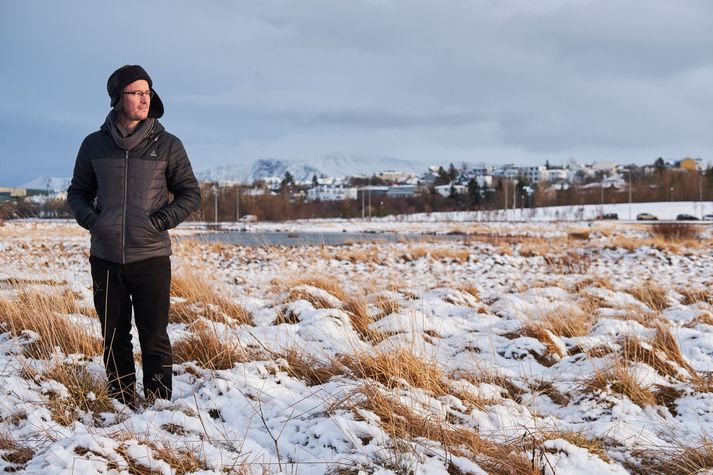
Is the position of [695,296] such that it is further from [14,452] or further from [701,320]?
[14,452]

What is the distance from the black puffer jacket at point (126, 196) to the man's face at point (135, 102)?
11cm

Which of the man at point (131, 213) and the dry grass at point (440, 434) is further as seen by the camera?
the man at point (131, 213)

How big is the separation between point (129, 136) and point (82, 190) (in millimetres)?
472

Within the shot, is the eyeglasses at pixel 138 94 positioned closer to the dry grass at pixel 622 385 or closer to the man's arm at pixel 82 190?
the man's arm at pixel 82 190

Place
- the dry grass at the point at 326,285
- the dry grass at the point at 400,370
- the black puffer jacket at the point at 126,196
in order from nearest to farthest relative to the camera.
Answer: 1. the black puffer jacket at the point at 126,196
2. the dry grass at the point at 400,370
3. the dry grass at the point at 326,285

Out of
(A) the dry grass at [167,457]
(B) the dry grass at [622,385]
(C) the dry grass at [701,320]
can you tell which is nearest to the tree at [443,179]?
(C) the dry grass at [701,320]

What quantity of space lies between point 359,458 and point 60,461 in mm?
1286

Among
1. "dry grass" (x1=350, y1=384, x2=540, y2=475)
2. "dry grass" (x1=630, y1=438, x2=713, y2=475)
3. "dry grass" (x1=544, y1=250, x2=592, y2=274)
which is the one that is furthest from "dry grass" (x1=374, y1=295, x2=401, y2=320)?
"dry grass" (x1=544, y1=250, x2=592, y2=274)

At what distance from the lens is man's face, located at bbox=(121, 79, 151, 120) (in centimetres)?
293

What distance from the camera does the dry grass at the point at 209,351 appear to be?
378cm

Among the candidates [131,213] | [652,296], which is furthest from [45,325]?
[652,296]

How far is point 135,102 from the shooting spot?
295 centimetres

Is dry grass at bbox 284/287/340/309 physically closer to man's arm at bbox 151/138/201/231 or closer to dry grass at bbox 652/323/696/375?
man's arm at bbox 151/138/201/231

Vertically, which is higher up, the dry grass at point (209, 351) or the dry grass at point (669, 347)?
the dry grass at point (209, 351)
